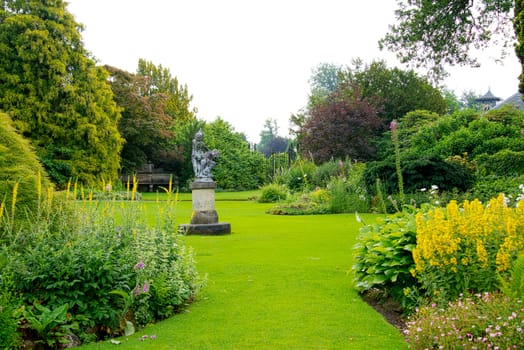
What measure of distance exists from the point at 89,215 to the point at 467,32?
15.2 m

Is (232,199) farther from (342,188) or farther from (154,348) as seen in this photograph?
(154,348)

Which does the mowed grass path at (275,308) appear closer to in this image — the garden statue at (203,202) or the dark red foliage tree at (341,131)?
the garden statue at (203,202)

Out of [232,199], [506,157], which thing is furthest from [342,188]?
[232,199]

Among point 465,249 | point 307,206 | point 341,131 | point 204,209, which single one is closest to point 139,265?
point 465,249

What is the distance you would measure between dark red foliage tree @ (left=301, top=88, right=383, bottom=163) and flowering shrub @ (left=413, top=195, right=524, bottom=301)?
75.7ft

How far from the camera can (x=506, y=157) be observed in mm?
16531

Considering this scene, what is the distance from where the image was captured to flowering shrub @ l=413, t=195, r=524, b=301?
4172 millimetres

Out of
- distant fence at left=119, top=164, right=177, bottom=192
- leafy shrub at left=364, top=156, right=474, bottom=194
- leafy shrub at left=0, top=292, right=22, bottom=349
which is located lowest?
leafy shrub at left=0, top=292, right=22, bottom=349

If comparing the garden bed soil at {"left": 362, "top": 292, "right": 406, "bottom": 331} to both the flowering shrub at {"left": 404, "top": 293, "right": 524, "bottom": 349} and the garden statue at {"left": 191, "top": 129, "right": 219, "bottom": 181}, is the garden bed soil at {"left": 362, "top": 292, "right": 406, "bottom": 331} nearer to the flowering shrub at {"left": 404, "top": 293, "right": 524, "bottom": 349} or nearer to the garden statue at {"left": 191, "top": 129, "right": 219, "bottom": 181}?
the flowering shrub at {"left": 404, "top": 293, "right": 524, "bottom": 349}

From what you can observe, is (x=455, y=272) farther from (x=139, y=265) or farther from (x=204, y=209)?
(x=204, y=209)

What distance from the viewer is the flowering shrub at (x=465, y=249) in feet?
13.7

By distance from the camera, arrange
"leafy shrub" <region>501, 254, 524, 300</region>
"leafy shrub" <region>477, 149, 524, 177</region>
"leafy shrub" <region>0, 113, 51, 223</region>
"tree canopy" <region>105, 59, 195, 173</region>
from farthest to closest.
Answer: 1. "tree canopy" <region>105, 59, 195, 173</region>
2. "leafy shrub" <region>477, 149, 524, 177</region>
3. "leafy shrub" <region>0, 113, 51, 223</region>
4. "leafy shrub" <region>501, 254, 524, 300</region>

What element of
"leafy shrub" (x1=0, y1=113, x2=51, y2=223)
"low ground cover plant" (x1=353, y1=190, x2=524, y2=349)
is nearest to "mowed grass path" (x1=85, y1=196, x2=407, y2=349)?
"low ground cover plant" (x1=353, y1=190, x2=524, y2=349)

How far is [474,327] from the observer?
3.34 meters
